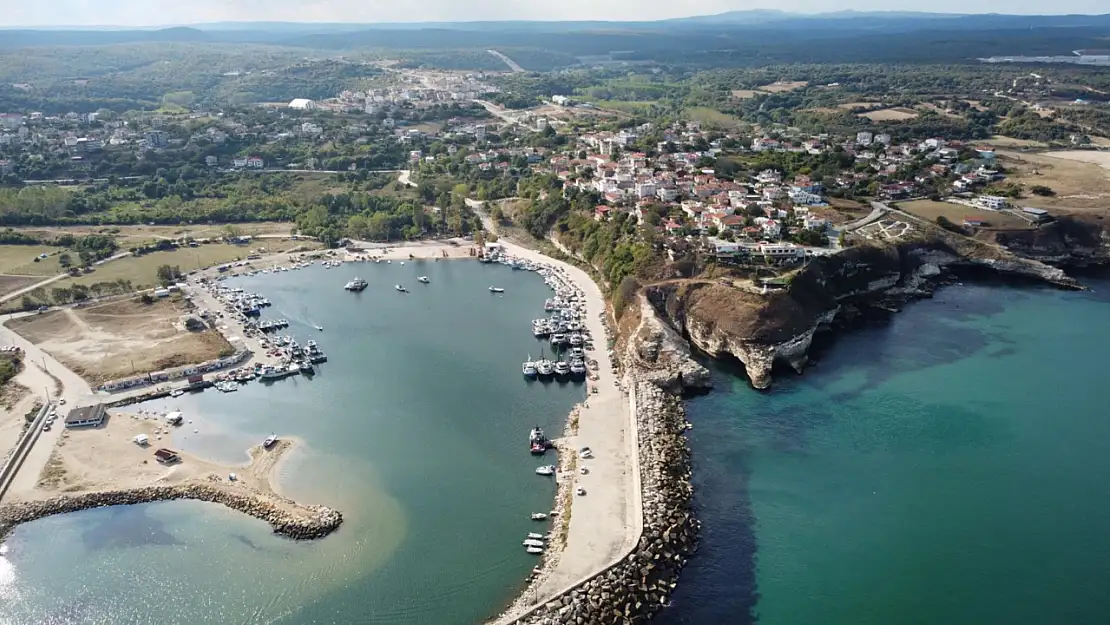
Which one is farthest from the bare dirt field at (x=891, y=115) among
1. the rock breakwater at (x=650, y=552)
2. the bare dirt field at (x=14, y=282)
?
the bare dirt field at (x=14, y=282)

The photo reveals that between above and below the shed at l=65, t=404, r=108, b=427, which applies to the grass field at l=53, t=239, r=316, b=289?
above

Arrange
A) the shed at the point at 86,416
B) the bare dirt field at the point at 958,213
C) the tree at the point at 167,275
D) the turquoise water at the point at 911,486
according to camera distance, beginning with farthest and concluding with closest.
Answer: the bare dirt field at the point at 958,213
the tree at the point at 167,275
the shed at the point at 86,416
the turquoise water at the point at 911,486

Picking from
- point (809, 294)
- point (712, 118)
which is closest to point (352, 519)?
point (809, 294)

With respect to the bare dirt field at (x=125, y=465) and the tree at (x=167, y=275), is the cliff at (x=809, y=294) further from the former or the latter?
the tree at (x=167, y=275)

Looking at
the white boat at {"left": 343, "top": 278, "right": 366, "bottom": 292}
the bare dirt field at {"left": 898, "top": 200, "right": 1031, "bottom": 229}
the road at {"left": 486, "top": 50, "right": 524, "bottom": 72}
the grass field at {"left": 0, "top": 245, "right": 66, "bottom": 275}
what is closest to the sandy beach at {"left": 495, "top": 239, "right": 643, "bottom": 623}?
the white boat at {"left": 343, "top": 278, "right": 366, "bottom": 292}

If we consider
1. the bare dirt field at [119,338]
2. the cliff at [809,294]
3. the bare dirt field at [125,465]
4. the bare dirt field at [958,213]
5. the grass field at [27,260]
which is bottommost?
the bare dirt field at [125,465]

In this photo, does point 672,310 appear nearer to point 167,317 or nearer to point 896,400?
point 896,400

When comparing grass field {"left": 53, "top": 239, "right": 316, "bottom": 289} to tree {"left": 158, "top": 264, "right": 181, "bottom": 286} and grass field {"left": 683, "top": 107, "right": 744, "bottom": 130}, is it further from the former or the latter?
grass field {"left": 683, "top": 107, "right": 744, "bottom": 130}
